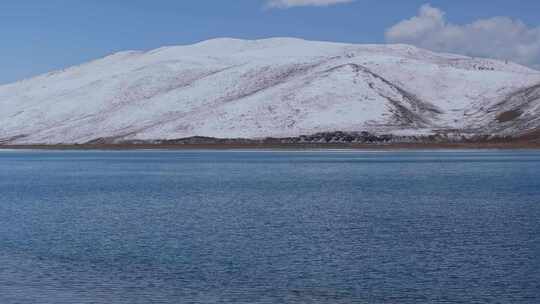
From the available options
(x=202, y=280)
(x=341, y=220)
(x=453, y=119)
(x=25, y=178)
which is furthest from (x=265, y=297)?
(x=453, y=119)

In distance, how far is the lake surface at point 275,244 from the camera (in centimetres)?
2630

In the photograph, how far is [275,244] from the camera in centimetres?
3484

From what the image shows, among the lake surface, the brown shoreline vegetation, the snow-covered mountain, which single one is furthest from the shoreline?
the lake surface

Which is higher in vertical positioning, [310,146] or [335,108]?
[335,108]

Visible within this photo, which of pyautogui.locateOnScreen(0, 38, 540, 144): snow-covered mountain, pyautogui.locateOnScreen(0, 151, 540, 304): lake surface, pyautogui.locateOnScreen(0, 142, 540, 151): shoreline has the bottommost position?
pyautogui.locateOnScreen(0, 151, 540, 304): lake surface

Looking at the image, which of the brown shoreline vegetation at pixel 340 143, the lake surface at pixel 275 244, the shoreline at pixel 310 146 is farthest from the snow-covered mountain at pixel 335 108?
the lake surface at pixel 275 244

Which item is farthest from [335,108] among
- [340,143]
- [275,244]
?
[275,244]

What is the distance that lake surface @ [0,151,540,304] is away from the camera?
86.3 ft

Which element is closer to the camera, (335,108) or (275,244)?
(275,244)

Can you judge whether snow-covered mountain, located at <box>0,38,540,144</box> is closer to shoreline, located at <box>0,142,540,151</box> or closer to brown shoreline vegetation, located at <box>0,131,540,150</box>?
brown shoreline vegetation, located at <box>0,131,540,150</box>

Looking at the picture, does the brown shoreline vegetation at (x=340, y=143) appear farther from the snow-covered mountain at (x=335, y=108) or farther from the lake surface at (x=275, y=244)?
the lake surface at (x=275, y=244)

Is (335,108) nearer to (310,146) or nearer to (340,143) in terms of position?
(310,146)

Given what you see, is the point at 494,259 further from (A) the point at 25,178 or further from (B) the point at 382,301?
(A) the point at 25,178

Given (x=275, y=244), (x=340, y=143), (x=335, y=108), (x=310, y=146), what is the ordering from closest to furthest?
(x=275, y=244) → (x=340, y=143) → (x=310, y=146) → (x=335, y=108)
